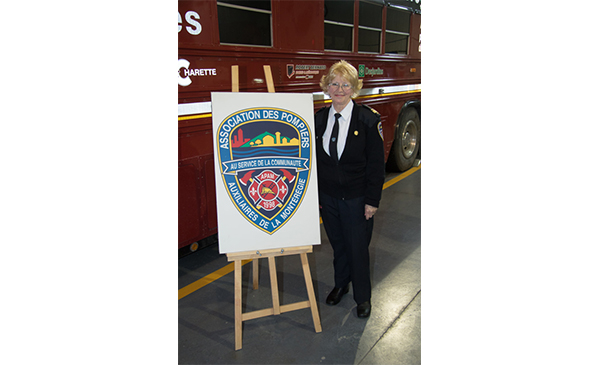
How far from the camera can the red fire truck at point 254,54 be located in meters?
2.97

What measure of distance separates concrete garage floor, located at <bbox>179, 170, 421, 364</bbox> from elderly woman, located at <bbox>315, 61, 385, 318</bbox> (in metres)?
0.23

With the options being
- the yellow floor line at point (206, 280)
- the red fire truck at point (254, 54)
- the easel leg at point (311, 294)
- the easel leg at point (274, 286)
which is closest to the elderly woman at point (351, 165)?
the easel leg at point (311, 294)

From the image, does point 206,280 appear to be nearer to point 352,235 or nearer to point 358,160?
point 352,235

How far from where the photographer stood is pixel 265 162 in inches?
89.9

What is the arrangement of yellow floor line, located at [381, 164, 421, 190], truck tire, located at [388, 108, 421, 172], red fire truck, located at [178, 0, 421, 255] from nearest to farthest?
red fire truck, located at [178, 0, 421, 255]
yellow floor line, located at [381, 164, 421, 190]
truck tire, located at [388, 108, 421, 172]

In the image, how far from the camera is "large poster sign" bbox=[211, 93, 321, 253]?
2.22 m

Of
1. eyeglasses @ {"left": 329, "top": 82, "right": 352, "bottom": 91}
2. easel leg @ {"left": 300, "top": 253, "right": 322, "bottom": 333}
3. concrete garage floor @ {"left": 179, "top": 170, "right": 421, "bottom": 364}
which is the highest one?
eyeglasses @ {"left": 329, "top": 82, "right": 352, "bottom": 91}

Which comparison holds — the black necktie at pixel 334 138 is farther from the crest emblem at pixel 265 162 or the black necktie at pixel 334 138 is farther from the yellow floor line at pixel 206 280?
the yellow floor line at pixel 206 280

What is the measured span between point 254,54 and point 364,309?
237 centimetres

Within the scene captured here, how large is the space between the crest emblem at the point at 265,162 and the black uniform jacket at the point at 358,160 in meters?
0.20

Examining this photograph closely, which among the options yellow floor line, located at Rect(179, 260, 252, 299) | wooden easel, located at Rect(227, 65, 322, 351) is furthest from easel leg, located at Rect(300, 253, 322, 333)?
yellow floor line, located at Rect(179, 260, 252, 299)

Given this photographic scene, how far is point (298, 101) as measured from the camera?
7.54 feet

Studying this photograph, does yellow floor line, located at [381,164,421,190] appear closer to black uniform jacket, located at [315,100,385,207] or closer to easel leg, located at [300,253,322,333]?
black uniform jacket, located at [315,100,385,207]

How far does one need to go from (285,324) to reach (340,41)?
3.24 meters
